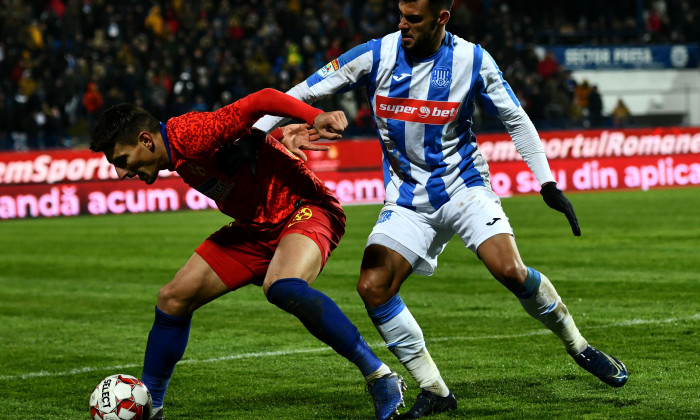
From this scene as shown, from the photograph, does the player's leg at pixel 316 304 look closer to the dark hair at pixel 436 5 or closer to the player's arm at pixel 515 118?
the player's arm at pixel 515 118

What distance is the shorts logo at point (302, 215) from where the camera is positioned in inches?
216

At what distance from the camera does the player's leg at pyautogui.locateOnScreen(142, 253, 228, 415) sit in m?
5.50

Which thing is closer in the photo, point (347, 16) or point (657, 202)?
point (657, 202)

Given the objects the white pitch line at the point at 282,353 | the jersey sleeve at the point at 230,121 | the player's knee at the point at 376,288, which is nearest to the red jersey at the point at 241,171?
the jersey sleeve at the point at 230,121

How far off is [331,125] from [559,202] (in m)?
1.26

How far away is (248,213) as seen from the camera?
218 inches

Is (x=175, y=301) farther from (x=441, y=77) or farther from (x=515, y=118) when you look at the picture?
(x=515, y=118)

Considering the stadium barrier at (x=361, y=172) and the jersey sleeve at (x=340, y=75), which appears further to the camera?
the stadium barrier at (x=361, y=172)

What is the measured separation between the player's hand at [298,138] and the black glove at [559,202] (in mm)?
1191

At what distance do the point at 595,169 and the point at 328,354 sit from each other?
62.2ft

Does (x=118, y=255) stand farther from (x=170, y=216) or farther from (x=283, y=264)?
(x=283, y=264)

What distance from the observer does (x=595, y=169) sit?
25.5m

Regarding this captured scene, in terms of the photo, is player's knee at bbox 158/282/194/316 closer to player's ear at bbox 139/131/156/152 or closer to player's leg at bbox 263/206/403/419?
player's leg at bbox 263/206/403/419

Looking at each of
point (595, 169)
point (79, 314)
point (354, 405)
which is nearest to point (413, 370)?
point (354, 405)
